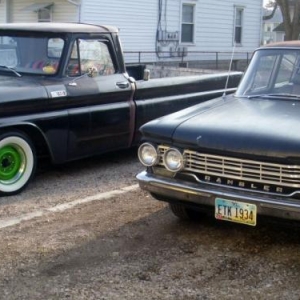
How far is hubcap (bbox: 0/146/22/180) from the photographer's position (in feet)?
21.1

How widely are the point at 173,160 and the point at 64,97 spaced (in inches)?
88.8

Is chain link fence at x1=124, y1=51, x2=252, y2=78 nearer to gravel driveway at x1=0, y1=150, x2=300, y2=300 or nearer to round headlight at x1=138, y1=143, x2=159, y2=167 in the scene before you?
gravel driveway at x1=0, y1=150, x2=300, y2=300

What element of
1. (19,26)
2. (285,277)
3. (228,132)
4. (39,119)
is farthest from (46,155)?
(285,277)

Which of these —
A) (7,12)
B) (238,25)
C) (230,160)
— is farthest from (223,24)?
(230,160)

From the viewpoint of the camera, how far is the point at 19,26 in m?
7.34

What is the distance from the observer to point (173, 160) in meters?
4.94

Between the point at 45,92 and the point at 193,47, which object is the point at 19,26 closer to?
the point at 45,92

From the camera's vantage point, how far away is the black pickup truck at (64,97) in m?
6.46

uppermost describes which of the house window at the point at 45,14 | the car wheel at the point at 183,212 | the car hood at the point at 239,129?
the house window at the point at 45,14

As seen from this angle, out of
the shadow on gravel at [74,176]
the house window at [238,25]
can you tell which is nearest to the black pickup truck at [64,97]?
the shadow on gravel at [74,176]

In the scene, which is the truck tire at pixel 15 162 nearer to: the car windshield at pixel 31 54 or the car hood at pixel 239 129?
the car windshield at pixel 31 54

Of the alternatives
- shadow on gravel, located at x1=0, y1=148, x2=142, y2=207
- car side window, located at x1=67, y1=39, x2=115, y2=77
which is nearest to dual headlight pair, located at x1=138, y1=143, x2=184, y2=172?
shadow on gravel, located at x1=0, y1=148, x2=142, y2=207

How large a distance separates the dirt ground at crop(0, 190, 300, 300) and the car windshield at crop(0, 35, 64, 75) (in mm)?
1928

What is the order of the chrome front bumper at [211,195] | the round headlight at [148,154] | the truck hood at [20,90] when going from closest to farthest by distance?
the chrome front bumper at [211,195]
the round headlight at [148,154]
the truck hood at [20,90]
